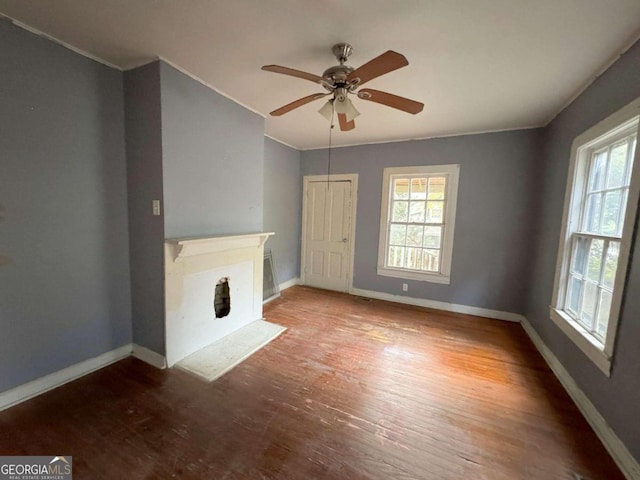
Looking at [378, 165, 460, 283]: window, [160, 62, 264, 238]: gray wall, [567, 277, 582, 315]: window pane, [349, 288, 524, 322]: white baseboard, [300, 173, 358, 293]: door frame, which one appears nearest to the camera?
[160, 62, 264, 238]: gray wall

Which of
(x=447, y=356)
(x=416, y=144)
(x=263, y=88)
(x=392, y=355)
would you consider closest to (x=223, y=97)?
(x=263, y=88)

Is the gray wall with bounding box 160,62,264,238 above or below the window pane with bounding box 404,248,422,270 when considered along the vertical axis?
above

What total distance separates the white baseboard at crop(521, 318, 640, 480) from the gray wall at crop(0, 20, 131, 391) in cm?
357

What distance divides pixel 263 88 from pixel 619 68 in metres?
2.64

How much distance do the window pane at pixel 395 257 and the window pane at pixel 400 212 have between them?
1.52ft

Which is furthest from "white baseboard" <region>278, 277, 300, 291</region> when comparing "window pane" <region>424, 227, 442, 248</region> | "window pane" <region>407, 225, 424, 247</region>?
"window pane" <region>424, 227, 442, 248</region>

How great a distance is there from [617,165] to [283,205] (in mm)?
3711

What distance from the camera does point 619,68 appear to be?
68.4 inches

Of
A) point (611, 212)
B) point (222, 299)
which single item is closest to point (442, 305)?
point (611, 212)

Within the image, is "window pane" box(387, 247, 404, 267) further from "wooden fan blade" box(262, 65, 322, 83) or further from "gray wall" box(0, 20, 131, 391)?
"gray wall" box(0, 20, 131, 391)

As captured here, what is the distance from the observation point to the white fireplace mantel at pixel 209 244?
2.09m

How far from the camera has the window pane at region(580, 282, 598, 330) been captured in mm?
1965

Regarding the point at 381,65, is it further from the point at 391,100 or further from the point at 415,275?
the point at 415,275

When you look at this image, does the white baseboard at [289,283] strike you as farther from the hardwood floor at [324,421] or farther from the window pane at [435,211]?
the window pane at [435,211]
